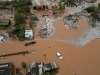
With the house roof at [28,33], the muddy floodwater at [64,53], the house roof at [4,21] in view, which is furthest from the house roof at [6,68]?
the house roof at [4,21]

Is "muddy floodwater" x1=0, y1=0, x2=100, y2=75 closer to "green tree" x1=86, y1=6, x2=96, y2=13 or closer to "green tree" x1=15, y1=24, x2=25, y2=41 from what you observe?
"green tree" x1=15, y1=24, x2=25, y2=41

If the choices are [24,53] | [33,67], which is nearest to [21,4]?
[24,53]

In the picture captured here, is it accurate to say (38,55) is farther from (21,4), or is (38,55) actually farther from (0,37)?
(21,4)

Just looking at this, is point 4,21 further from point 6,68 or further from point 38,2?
point 6,68

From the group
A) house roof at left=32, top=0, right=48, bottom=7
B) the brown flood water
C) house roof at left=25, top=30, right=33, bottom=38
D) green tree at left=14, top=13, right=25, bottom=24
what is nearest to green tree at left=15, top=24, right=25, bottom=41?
house roof at left=25, top=30, right=33, bottom=38

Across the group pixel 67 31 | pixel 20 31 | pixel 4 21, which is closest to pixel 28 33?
pixel 20 31

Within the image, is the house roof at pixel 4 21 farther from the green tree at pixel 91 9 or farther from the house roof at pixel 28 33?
the green tree at pixel 91 9

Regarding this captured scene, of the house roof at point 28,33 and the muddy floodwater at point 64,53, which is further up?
the house roof at point 28,33
